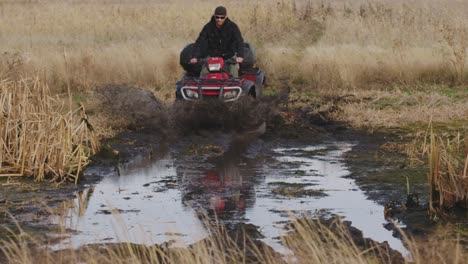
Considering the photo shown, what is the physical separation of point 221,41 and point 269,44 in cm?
1081

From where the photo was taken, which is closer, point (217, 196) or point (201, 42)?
point (217, 196)

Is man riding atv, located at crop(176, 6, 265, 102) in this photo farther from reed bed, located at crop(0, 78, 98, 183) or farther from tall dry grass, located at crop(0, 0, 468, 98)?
reed bed, located at crop(0, 78, 98, 183)

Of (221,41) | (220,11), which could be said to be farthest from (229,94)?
(220,11)

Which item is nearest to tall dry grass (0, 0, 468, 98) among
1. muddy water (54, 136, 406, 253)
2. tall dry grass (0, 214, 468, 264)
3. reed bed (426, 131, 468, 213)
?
muddy water (54, 136, 406, 253)

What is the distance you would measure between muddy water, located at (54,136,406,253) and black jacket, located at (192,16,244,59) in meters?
2.24

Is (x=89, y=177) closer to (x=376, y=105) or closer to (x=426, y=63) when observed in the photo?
(x=376, y=105)

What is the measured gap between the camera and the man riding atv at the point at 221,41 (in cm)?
1650

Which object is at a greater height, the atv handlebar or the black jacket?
the black jacket

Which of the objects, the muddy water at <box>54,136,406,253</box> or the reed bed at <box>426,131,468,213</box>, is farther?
the reed bed at <box>426,131,468,213</box>

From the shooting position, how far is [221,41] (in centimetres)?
1664

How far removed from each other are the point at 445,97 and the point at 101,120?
21.3ft

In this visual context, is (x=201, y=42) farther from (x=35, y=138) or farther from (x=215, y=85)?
(x=35, y=138)

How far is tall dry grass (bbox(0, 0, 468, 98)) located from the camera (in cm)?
2286

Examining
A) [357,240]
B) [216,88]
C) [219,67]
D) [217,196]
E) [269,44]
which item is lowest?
[269,44]
